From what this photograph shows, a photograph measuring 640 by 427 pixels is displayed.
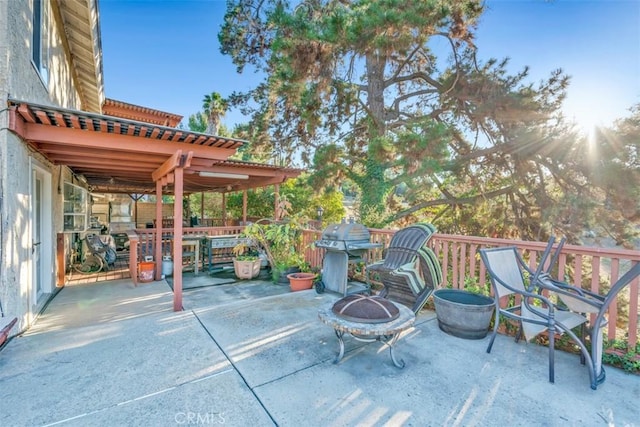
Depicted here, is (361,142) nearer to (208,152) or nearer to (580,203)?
(580,203)

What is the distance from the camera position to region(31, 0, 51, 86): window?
3865 mm

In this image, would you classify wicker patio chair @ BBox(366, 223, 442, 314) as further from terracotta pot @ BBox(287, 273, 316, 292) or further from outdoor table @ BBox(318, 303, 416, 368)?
terracotta pot @ BBox(287, 273, 316, 292)

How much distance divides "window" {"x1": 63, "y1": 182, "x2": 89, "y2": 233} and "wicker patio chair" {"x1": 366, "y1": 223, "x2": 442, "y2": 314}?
6347 mm

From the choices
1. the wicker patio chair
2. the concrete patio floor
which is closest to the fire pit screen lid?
the concrete patio floor

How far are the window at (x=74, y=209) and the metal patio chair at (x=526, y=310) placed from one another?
7.61 m

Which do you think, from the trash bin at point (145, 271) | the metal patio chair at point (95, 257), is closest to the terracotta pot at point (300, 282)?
the trash bin at point (145, 271)

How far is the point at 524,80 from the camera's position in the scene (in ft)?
26.1

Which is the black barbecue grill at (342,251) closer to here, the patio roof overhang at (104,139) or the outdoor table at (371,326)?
the outdoor table at (371,326)

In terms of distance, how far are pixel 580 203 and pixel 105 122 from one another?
384 inches

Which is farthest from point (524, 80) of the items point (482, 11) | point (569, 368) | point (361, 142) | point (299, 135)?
point (569, 368)

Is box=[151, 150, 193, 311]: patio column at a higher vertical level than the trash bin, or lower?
higher

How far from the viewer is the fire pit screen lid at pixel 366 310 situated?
2609 millimetres

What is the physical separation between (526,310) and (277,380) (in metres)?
2.46

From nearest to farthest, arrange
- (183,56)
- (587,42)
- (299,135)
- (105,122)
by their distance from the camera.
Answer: (105,122), (587,42), (183,56), (299,135)
